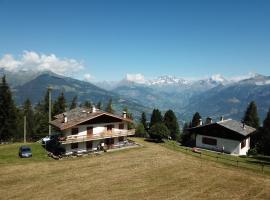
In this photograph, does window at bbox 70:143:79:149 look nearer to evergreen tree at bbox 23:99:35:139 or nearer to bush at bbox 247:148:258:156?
bush at bbox 247:148:258:156

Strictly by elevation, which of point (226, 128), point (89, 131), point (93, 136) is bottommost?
point (93, 136)

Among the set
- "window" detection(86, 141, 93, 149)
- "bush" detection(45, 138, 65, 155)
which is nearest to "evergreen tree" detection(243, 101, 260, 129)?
"window" detection(86, 141, 93, 149)

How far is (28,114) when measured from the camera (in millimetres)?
112125

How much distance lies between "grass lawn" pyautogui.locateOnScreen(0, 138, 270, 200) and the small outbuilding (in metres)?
13.8

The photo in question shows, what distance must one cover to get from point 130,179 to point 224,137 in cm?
3007

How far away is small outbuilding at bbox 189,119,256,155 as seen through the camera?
59.6 m

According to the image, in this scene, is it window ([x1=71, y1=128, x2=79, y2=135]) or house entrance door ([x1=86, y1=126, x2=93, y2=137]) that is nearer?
window ([x1=71, y1=128, x2=79, y2=135])

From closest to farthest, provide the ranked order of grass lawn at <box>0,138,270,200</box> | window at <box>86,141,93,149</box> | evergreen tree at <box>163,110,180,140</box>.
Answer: grass lawn at <box>0,138,270,200</box>
window at <box>86,141,93,149</box>
evergreen tree at <box>163,110,180,140</box>

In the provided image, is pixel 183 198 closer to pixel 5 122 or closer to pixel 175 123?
pixel 5 122

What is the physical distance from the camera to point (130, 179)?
125 feet

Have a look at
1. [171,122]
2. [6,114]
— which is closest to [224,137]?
[171,122]

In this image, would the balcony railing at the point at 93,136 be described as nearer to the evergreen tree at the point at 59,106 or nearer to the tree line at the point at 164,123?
the tree line at the point at 164,123

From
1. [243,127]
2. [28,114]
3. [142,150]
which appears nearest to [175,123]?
[243,127]

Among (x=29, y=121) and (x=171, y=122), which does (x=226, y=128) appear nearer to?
(x=171, y=122)
